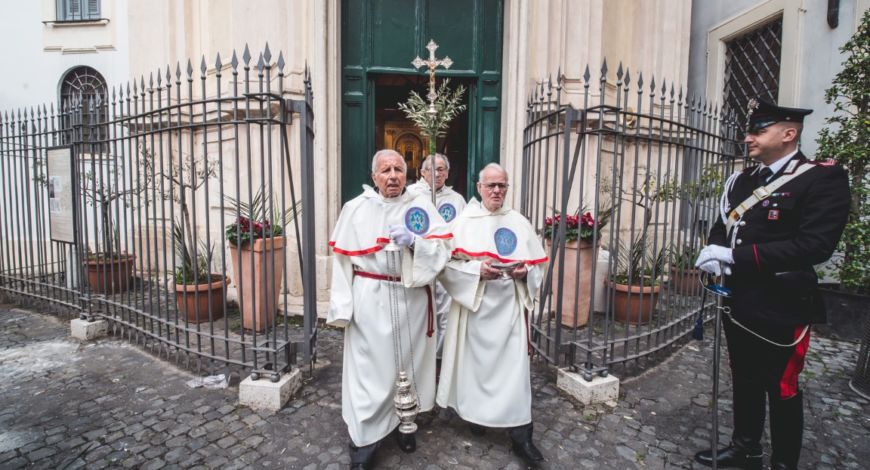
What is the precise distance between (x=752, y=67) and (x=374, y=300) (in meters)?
8.20

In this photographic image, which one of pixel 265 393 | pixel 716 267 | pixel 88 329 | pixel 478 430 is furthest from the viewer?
pixel 88 329

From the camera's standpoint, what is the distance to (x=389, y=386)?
291 cm

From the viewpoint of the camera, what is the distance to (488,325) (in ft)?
9.93

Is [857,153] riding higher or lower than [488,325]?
higher

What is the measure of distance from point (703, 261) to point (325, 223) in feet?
14.4

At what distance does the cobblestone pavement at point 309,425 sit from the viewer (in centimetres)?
293

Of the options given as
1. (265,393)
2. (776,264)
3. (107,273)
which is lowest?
(265,393)

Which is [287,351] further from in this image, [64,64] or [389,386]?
[64,64]

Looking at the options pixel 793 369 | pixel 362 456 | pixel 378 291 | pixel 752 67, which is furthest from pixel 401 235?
pixel 752 67

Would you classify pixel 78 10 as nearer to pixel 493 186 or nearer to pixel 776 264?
pixel 493 186

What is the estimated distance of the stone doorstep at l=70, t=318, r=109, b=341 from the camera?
5039 millimetres

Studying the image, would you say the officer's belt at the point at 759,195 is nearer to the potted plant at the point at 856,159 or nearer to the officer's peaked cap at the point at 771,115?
the officer's peaked cap at the point at 771,115

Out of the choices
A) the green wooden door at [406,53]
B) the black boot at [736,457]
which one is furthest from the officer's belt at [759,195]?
the green wooden door at [406,53]

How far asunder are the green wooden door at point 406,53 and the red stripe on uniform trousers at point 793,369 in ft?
15.2
